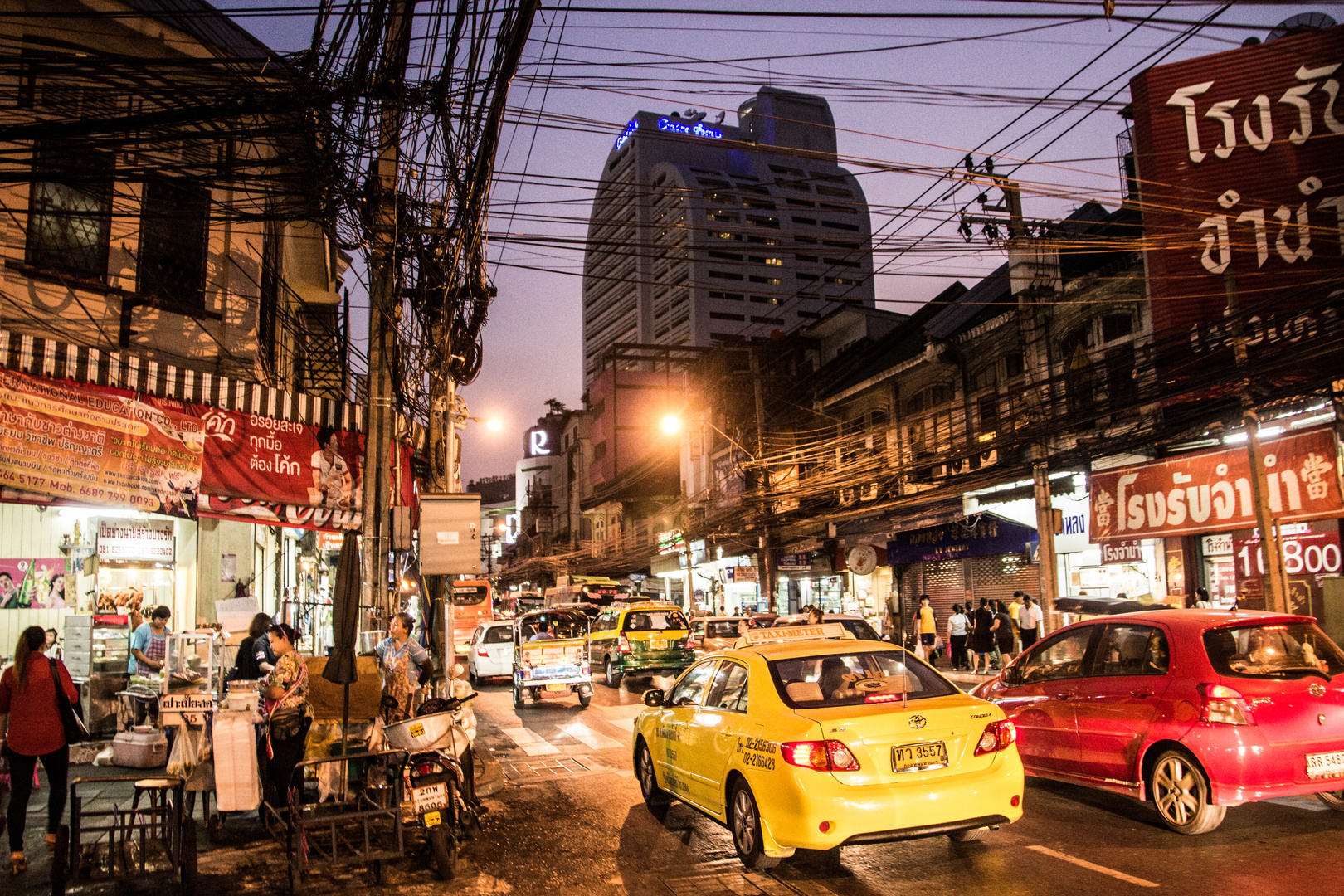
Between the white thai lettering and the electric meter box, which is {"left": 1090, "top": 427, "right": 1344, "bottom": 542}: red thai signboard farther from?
the electric meter box

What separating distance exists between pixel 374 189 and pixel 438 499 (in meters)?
3.93

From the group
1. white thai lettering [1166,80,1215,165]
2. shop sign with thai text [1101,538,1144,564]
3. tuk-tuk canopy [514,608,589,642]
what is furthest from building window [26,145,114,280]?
shop sign with thai text [1101,538,1144,564]

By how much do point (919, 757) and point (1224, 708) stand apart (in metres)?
2.63

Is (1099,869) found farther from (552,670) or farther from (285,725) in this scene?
(552,670)

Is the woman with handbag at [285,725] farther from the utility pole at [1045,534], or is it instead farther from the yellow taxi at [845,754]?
the utility pole at [1045,534]

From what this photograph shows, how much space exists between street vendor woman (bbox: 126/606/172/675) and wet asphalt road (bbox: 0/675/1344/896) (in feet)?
13.3

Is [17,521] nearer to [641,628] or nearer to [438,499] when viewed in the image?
[438,499]

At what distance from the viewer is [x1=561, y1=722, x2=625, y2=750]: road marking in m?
13.0

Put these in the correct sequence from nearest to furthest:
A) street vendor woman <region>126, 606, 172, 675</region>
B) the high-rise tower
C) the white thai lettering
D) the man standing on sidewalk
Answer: street vendor woman <region>126, 606, 172, 675</region>
the white thai lettering
the man standing on sidewalk
the high-rise tower

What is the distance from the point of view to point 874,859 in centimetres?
686

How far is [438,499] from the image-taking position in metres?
12.1

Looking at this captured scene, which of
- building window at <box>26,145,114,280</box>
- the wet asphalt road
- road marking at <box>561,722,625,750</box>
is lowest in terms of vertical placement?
road marking at <box>561,722,625,750</box>

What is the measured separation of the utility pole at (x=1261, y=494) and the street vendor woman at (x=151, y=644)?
14.8 meters

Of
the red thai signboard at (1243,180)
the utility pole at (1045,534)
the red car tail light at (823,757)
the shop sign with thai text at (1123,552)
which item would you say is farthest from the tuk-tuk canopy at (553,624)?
the red car tail light at (823,757)
